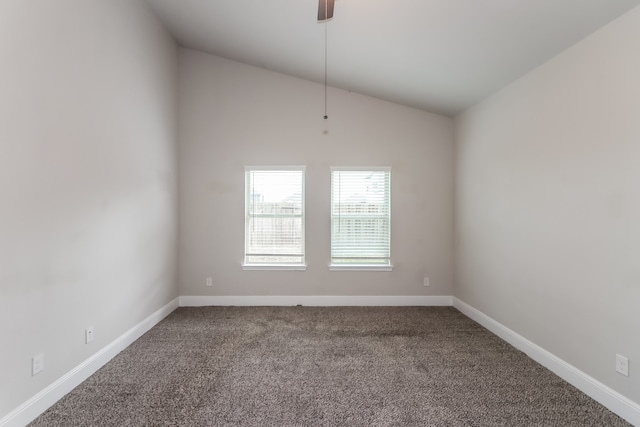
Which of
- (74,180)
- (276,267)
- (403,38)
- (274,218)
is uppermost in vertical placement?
(403,38)

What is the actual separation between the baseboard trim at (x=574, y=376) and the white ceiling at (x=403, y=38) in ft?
8.51

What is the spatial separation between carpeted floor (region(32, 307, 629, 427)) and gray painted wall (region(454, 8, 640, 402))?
451 mm

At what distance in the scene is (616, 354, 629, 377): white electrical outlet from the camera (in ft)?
6.35

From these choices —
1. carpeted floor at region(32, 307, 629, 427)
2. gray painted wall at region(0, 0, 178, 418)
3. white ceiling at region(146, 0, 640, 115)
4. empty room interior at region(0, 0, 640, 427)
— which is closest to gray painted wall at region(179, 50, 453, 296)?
empty room interior at region(0, 0, 640, 427)

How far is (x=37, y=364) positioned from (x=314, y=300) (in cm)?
289

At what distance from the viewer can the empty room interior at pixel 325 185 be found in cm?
195

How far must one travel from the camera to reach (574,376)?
90.1 inches

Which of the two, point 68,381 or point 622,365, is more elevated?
point 622,365

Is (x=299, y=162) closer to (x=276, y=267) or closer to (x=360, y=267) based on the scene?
(x=276, y=267)

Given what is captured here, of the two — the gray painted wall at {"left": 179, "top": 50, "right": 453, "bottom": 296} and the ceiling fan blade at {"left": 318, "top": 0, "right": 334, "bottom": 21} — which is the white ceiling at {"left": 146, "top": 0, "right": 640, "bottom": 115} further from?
the ceiling fan blade at {"left": 318, "top": 0, "right": 334, "bottom": 21}

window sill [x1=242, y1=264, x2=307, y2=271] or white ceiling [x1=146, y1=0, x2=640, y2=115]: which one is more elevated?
white ceiling [x1=146, y1=0, x2=640, y2=115]

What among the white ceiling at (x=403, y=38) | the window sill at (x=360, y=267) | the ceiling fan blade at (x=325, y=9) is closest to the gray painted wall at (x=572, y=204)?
the white ceiling at (x=403, y=38)

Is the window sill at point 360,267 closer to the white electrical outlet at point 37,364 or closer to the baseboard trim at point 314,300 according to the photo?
the baseboard trim at point 314,300

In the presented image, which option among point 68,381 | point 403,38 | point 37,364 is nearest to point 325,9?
point 403,38
